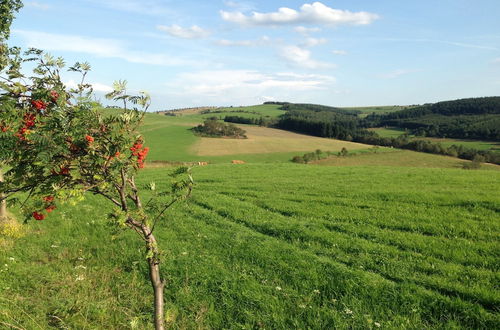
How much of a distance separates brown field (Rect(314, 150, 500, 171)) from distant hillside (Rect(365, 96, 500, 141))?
46.1 m

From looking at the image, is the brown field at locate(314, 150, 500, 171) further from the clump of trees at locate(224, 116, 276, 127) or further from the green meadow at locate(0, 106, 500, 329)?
the clump of trees at locate(224, 116, 276, 127)

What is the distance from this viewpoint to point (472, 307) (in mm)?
6238

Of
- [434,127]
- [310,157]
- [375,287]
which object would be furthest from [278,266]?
[434,127]

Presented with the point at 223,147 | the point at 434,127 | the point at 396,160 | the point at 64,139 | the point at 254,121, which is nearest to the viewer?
the point at 64,139

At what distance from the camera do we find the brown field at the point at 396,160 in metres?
53.6

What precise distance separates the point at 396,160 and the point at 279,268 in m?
56.8

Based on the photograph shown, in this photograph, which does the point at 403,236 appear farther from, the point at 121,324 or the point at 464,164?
the point at 464,164

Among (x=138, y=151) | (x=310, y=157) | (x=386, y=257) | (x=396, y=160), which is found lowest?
(x=310, y=157)

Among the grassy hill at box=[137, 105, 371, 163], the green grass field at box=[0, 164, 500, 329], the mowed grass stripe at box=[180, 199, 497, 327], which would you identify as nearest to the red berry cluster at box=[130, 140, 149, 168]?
the green grass field at box=[0, 164, 500, 329]

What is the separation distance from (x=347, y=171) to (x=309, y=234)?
16469 millimetres

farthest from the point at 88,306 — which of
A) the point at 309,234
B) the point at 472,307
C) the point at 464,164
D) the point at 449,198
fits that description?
the point at 464,164

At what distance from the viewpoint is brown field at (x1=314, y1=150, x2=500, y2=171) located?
53562mm

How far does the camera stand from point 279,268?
8320 millimetres

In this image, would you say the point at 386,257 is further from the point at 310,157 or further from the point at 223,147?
the point at 223,147
